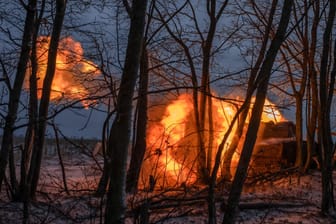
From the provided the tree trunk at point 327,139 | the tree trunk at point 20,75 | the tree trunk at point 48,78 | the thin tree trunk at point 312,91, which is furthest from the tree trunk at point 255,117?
the thin tree trunk at point 312,91

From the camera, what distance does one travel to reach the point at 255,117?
26.1 ft

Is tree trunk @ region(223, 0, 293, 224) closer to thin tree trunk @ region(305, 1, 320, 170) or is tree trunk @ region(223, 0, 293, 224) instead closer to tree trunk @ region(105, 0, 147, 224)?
tree trunk @ region(105, 0, 147, 224)

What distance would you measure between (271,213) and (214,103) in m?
9.55

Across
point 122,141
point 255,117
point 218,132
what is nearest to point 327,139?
point 255,117

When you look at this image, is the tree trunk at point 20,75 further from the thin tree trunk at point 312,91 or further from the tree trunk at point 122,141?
the thin tree trunk at point 312,91

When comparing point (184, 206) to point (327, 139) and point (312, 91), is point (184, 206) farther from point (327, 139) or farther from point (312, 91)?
point (312, 91)

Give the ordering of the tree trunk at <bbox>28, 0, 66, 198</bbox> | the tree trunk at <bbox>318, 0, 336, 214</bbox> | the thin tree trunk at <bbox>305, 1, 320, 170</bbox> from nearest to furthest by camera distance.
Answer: the tree trunk at <bbox>318, 0, 336, 214</bbox> < the tree trunk at <bbox>28, 0, 66, 198</bbox> < the thin tree trunk at <bbox>305, 1, 320, 170</bbox>

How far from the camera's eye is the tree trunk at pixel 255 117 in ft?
24.8

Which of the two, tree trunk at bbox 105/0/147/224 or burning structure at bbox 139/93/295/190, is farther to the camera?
burning structure at bbox 139/93/295/190

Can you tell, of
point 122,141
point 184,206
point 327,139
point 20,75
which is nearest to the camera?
point 122,141

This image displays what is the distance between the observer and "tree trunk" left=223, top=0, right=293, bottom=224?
7.57m

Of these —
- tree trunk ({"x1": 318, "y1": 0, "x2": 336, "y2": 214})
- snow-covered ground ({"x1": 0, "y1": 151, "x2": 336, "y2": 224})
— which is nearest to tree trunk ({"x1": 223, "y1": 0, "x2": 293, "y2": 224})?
snow-covered ground ({"x1": 0, "y1": 151, "x2": 336, "y2": 224})

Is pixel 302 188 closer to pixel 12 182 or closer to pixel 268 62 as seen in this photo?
pixel 268 62

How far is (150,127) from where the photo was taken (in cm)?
1972
